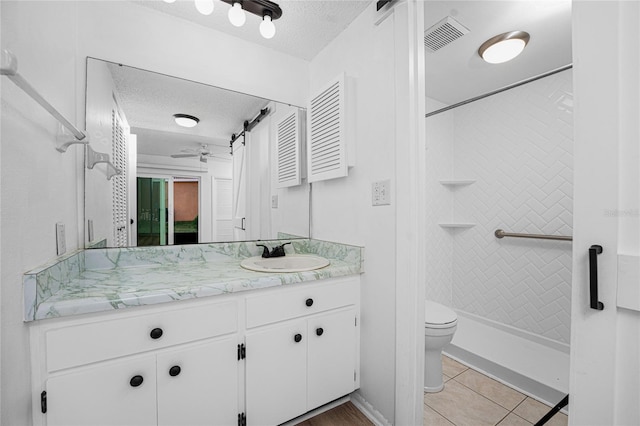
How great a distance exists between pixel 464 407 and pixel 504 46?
227 centimetres

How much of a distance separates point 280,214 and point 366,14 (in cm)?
138

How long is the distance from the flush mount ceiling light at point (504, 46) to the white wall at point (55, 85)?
1.36 metres

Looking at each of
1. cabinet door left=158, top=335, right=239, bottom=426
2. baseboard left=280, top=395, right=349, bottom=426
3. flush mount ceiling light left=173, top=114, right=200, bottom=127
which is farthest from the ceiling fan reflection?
baseboard left=280, top=395, right=349, bottom=426

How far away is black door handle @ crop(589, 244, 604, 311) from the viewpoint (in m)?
0.74

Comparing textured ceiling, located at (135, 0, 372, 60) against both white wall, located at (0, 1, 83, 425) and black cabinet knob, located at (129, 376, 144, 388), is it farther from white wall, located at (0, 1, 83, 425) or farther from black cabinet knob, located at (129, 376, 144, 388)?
black cabinet knob, located at (129, 376, 144, 388)

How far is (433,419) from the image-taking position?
1.50 metres

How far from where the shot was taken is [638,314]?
0.71 m

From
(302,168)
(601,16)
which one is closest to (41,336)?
(302,168)

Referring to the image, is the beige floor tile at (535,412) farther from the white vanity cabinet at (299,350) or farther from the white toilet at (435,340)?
the white vanity cabinet at (299,350)

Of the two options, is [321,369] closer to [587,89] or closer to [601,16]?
[587,89]

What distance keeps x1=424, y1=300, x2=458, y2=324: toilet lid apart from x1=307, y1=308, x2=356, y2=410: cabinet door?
1.69 ft

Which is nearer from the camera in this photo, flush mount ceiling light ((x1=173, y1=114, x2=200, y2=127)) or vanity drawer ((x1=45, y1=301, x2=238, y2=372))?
vanity drawer ((x1=45, y1=301, x2=238, y2=372))

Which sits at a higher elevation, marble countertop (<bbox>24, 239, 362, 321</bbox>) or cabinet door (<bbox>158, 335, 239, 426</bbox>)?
marble countertop (<bbox>24, 239, 362, 321</bbox>)

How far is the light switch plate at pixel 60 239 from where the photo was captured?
3.41 ft
